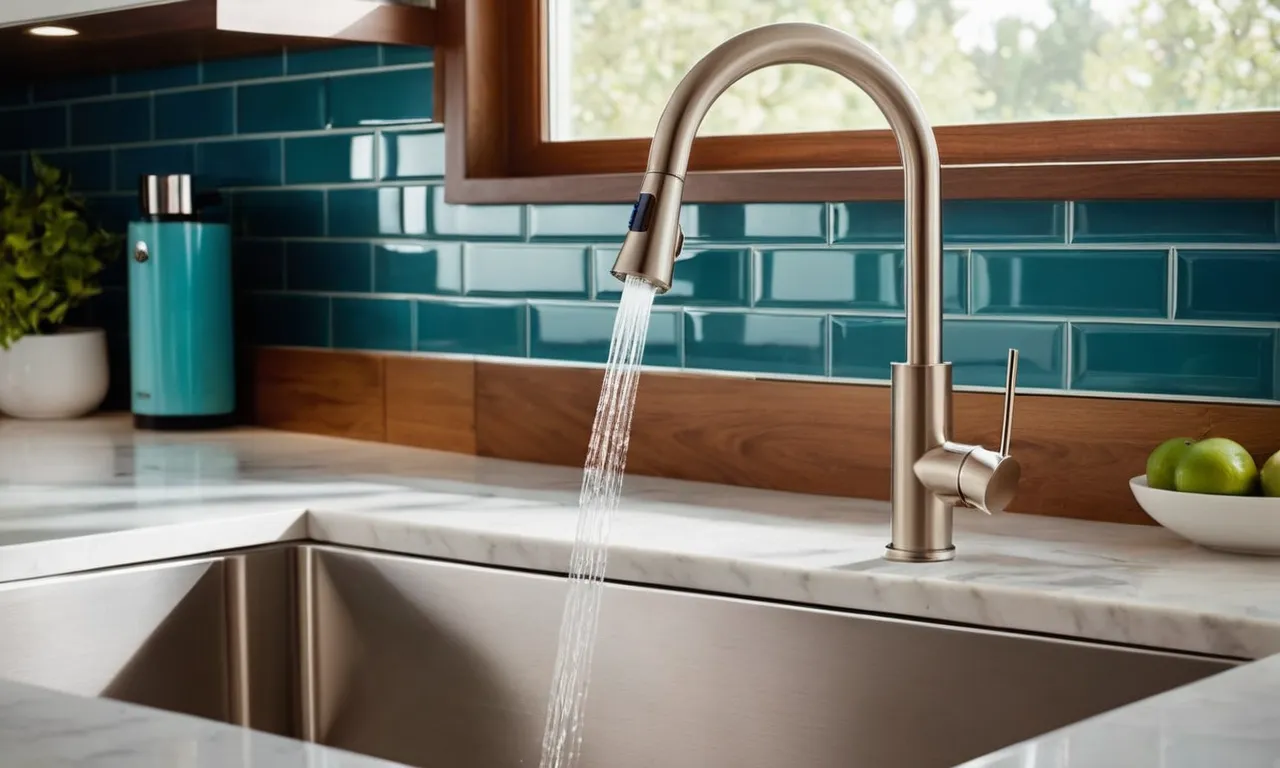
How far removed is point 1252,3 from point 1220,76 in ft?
0.23

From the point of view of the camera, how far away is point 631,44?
1938 millimetres

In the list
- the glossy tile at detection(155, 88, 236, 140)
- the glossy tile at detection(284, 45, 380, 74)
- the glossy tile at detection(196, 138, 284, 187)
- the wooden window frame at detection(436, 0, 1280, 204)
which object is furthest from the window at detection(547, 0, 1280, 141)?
the glossy tile at detection(155, 88, 236, 140)

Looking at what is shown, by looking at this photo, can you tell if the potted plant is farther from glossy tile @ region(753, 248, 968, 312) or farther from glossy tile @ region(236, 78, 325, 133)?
glossy tile @ region(753, 248, 968, 312)

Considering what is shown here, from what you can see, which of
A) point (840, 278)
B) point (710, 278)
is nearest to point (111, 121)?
point (710, 278)

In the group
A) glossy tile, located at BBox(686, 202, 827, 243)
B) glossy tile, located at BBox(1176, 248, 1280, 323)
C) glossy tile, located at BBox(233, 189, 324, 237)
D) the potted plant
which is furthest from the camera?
the potted plant

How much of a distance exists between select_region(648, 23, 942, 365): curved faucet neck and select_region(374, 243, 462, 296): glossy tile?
2.51 feet

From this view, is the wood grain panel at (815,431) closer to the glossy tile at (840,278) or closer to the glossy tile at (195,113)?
the glossy tile at (840,278)

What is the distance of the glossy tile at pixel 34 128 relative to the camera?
263cm

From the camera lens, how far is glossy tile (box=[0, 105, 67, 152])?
263 cm

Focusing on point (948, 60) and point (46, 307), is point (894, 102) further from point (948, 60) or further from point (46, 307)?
point (46, 307)

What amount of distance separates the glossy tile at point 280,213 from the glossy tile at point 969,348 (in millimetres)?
832

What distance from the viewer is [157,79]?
2.44 metres

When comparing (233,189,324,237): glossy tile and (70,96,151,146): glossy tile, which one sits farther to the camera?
(70,96,151,146): glossy tile

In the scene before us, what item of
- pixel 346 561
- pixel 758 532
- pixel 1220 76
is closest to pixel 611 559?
pixel 758 532
